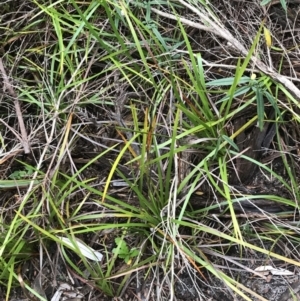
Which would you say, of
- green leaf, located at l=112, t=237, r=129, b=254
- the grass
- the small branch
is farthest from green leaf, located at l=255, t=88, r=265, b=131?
the small branch

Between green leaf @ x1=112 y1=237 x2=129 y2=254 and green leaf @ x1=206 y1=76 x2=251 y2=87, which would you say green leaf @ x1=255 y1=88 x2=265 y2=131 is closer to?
green leaf @ x1=206 y1=76 x2=251 y2=87

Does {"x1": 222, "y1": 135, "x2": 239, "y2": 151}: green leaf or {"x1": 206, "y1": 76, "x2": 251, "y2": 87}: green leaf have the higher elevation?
{"x1": 206, "y1": 76, "x2": 251, "y2": 87}: green leaf

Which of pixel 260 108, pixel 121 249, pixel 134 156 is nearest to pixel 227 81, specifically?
pixel 260 108

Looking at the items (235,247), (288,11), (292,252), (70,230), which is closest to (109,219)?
(70,230)

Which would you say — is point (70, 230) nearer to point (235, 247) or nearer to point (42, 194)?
point (42, 194)

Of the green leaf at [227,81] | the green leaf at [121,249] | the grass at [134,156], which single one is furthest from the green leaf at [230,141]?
the green leaf at [121,249]

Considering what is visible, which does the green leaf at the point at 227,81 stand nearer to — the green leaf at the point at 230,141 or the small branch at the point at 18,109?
the green leaf at the point at 230,141

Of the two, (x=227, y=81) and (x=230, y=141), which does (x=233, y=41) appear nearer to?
(x=227, y=81)

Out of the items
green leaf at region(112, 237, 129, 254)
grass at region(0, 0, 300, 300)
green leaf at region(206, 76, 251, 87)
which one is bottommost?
green leaf at region(112, 237, 129, 254)
